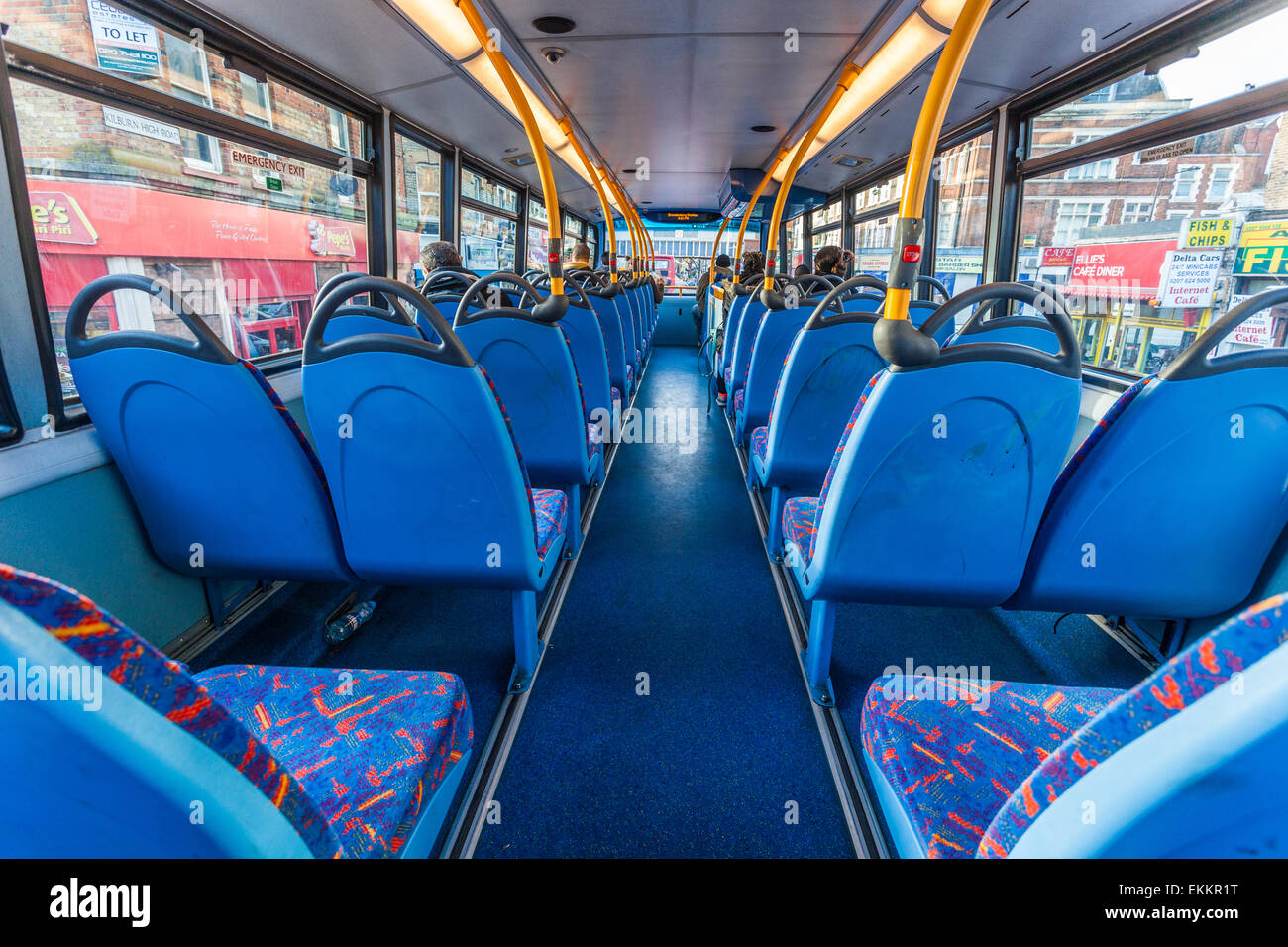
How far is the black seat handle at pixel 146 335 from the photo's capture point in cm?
168

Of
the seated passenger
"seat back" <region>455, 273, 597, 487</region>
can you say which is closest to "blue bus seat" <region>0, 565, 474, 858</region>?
"seat back" <region>455, 273, 597, 487</region>

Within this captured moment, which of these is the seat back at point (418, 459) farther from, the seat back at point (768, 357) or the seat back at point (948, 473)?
the seat back at point (768, 357)

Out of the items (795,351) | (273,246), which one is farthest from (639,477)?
(273,246)

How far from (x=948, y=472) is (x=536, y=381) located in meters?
1.78

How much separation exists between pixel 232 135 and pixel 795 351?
2850 millimetres

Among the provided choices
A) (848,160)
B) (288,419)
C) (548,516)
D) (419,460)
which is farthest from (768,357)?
(848,160)

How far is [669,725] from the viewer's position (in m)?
2.09

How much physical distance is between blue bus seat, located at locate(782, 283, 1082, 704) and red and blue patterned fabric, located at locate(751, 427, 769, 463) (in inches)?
52.0

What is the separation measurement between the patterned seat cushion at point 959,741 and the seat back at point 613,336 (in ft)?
12.6

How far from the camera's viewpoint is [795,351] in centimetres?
258

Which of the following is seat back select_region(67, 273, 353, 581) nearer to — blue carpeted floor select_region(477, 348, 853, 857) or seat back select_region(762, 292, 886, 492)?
blue carpeted floor select_region(477, 348, 853, 857)

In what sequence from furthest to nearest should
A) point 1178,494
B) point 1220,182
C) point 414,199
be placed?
point 414,199 → point 1220,182 → point 1178,494

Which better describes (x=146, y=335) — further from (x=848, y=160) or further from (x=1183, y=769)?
(x=848, y=160)

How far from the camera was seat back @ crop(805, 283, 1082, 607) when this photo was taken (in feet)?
4.83
